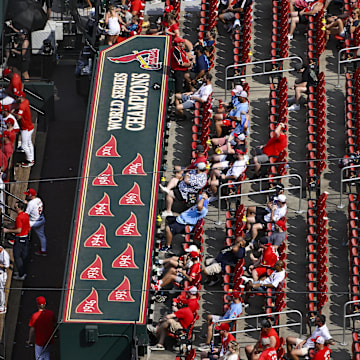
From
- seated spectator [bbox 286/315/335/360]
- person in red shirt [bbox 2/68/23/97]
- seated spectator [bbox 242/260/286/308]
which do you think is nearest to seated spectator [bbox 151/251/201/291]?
seated spectator [bbox 242/260/286/308]

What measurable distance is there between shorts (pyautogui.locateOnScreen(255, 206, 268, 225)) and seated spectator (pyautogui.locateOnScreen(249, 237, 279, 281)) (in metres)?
0.67

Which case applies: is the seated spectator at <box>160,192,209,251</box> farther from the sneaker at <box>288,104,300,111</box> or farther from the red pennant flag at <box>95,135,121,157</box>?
the sneaker at <box>288,104,300,111</box>

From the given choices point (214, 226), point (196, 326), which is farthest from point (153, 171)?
point (196, 326)

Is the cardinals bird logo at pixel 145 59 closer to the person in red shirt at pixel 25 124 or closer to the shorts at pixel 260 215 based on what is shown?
the person in red shirt at pixel 25 124

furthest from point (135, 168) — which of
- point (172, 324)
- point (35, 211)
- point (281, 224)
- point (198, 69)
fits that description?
point (172, 324)

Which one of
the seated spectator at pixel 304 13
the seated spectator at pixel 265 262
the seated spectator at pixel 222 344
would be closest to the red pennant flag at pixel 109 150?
the seated spectator at pixel 265 262

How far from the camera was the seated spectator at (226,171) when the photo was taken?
2870 centimetres

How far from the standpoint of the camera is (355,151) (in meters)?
29.3

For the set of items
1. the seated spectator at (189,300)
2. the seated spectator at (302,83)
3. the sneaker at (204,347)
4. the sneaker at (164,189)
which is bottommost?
the sneaker at (204,347)


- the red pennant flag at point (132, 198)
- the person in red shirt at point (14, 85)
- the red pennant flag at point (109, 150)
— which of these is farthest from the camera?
the person in red shirt at point (14, 85)

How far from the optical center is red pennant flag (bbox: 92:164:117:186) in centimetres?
2884

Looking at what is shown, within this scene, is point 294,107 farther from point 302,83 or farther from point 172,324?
point 172,324

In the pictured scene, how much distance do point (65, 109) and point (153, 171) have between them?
460 cm

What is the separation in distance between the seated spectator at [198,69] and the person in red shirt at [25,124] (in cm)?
320
